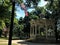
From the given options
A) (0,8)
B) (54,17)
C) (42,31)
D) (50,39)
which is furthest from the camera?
(42,31)

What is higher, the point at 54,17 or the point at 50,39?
the point at 54,17

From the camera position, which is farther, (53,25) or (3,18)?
(53,25)

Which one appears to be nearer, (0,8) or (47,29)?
(0,8)

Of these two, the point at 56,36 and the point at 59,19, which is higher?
the point at 59,19

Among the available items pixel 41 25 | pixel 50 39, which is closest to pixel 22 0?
pixel 50 39

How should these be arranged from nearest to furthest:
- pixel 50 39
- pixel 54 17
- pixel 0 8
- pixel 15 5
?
pixel 15 5
pixel 0 8
pixel 50 39
pixel 54 17

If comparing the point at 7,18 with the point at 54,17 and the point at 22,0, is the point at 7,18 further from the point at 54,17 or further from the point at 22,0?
the point at 54,17

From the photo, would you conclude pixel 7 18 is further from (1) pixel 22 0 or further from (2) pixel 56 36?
(2) pixel 56 36

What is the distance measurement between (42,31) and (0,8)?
59.4 ft

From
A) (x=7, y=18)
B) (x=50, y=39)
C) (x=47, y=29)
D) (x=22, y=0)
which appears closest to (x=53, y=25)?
(x=47, y=29)

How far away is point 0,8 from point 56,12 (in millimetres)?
16115

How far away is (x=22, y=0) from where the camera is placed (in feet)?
52.3

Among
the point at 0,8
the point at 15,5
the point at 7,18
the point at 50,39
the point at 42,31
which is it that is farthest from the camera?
the point at 42,31

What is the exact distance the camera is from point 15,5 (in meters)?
15.9
